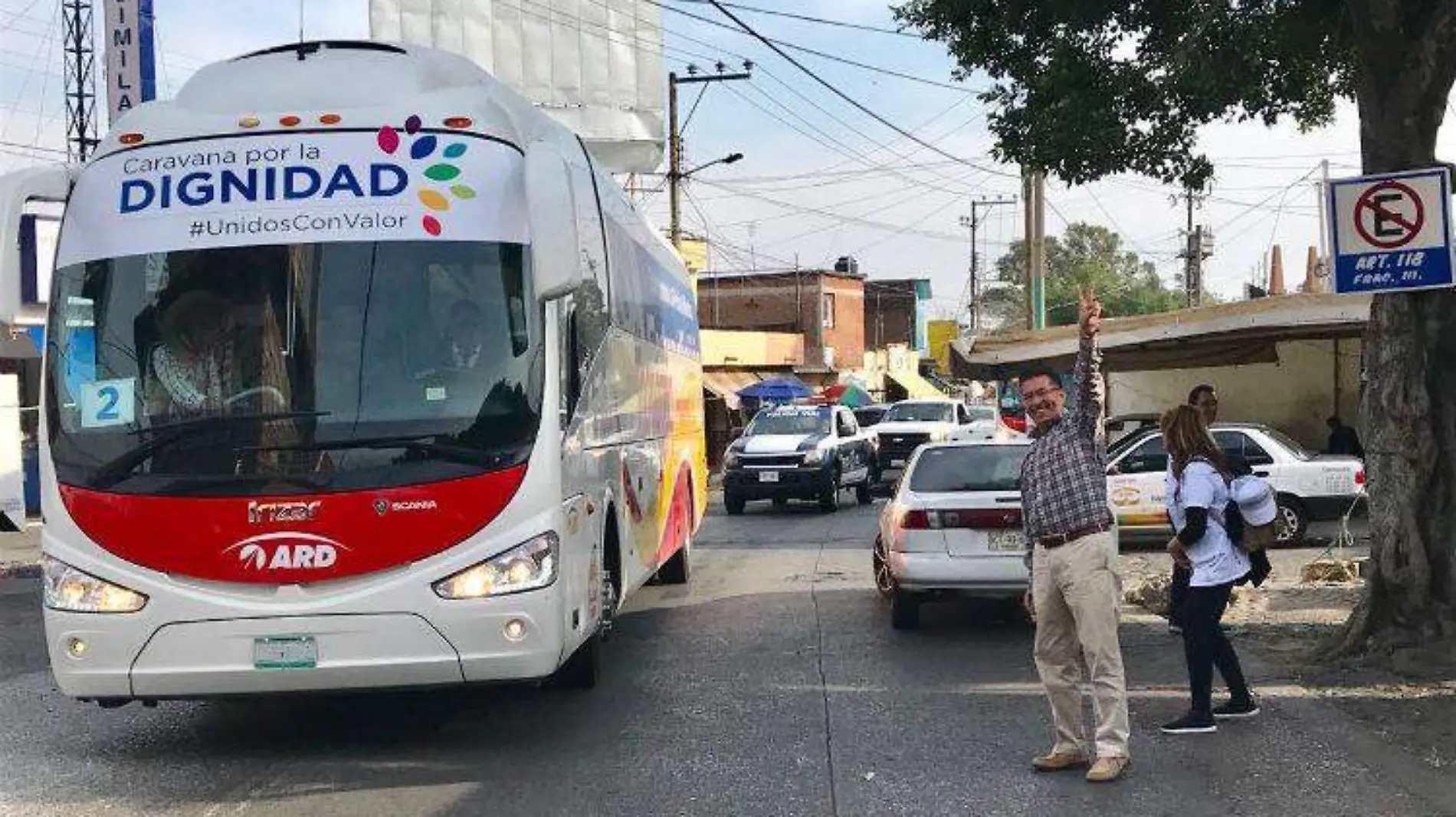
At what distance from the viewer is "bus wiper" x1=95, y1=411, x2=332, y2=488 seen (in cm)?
628

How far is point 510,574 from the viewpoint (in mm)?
6391

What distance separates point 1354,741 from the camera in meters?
6.79

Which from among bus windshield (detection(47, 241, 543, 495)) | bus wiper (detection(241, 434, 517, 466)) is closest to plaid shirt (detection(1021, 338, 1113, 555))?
bus windshield (detection(47, 241, 543, 495))

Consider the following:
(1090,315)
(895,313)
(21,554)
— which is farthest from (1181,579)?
(895,313)

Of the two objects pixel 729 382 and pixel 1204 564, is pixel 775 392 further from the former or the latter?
pixel 1204 564

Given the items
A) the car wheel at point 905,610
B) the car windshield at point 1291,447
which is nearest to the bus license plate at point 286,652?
the car wheel at point 905,610

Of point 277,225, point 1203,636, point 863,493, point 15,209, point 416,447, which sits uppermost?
point 15,209

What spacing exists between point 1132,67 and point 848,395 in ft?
118

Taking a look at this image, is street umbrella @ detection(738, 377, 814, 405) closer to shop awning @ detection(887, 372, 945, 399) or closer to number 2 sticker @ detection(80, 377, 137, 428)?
shop awning @ detection(887, 372, 945, 399)

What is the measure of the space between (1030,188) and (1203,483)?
2306 cm

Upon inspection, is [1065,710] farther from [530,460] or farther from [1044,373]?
[530,460]

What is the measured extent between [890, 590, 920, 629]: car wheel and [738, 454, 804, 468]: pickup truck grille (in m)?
12.5

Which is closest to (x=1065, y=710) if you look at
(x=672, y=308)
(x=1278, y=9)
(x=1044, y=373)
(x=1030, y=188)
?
(x=1044, y=373)

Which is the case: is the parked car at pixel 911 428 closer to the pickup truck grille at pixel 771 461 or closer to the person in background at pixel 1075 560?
the pickup truck grille at pixel 771 461
